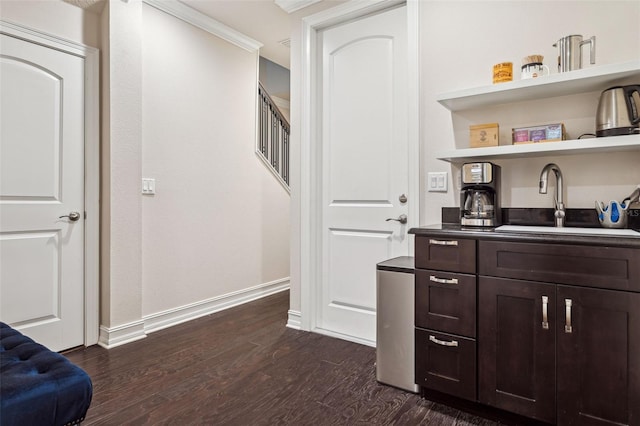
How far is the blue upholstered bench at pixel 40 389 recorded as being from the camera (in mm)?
1105

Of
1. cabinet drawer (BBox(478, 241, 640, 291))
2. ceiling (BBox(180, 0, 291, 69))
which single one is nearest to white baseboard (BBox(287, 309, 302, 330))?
cabinet drawer (BBox(478, 241, 640, 291))

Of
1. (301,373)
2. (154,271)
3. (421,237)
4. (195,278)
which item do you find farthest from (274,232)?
(421,237)

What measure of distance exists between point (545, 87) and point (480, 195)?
0.62 meters

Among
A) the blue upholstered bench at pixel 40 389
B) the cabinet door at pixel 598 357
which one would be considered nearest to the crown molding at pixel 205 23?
the blue upholstered bench at pixel 40 389

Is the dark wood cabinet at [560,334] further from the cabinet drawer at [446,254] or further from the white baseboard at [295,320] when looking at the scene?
the white baseboard at [295,320]

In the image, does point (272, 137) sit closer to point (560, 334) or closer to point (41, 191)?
point (41, 191)

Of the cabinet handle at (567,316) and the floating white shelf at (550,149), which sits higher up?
the floating white shelf at (550,149)

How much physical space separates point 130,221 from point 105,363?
0.99 meters

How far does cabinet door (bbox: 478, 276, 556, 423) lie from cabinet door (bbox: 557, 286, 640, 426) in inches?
1.9

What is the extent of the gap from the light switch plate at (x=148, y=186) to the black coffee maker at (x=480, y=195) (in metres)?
2.35

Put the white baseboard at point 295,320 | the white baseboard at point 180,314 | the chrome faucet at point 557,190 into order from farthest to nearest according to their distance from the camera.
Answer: the white baseboard at point 295,320, the white baseboard at point 180,314, the chrome faucet at point 557,190

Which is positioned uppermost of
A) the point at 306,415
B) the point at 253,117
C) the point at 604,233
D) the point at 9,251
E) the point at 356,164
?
the point at 253,117

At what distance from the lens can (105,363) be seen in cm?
239

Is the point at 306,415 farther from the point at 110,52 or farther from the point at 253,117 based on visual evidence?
the point at 253,117
